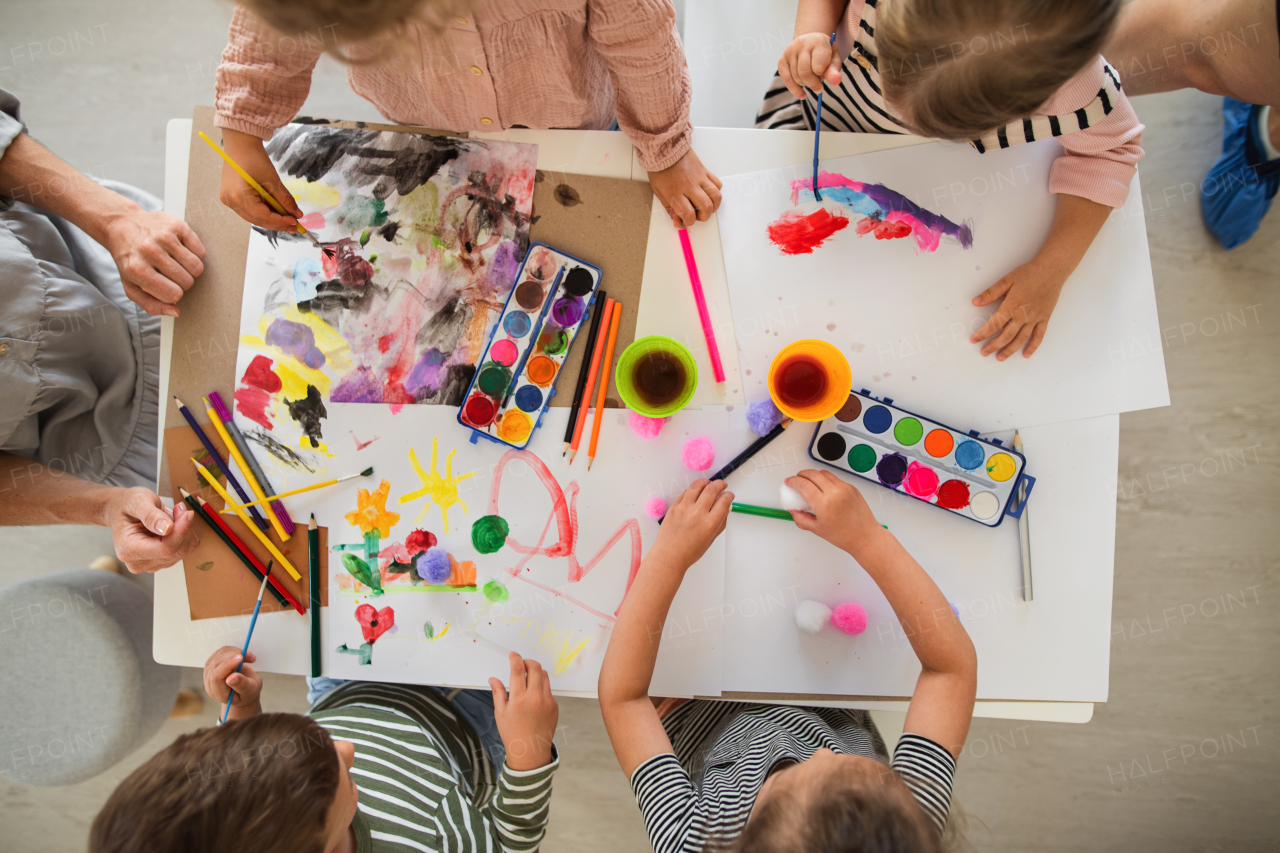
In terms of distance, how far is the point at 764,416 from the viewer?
2.86 ft

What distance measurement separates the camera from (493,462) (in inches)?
35.2

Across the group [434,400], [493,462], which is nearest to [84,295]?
[434,400]

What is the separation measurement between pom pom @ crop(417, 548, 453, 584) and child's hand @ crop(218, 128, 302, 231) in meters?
0.47

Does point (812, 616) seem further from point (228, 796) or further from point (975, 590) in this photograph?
point (228, 796)

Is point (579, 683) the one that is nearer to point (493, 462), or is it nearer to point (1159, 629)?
point (493, 462)

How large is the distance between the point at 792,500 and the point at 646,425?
0.22 meters

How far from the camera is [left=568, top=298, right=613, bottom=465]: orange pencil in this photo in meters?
0.89

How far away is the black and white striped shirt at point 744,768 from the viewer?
783 mm

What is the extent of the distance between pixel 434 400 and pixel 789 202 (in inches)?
21.6

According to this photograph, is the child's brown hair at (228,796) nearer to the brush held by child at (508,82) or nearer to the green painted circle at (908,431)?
the brush held by child at (508,82)

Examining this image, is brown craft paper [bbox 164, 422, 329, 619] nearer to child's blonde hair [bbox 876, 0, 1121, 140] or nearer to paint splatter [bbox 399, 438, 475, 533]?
paint splatter [bbox 399, 438, 475, 533]

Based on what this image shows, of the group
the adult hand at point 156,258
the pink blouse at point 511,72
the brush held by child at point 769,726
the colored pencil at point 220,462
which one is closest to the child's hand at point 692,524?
the brush held by child at point 769,726

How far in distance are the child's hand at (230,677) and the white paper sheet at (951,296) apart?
78 centimetres

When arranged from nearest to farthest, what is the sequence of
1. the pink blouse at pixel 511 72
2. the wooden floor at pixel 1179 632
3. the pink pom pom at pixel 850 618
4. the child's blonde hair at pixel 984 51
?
the child's blonde hair at pixel 984 51
the pink blouse at pixel 511 72
the pink pom pom at pixel 850 618
the wooden floor at pixel 1179 632
